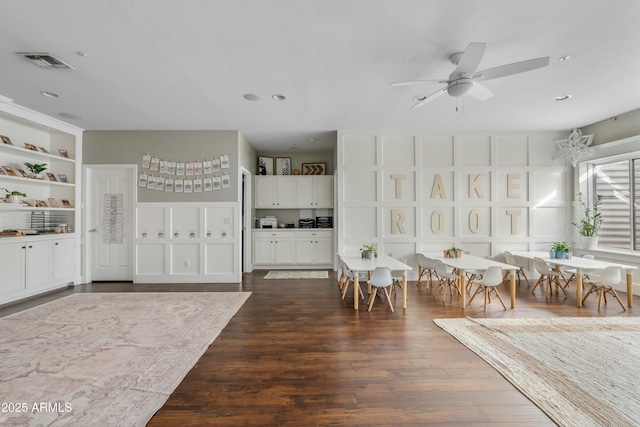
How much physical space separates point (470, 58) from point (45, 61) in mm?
4297

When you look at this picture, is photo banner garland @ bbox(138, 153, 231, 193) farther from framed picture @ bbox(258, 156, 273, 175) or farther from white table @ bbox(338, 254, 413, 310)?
white table @ bbox(338, 254, 413, 310)

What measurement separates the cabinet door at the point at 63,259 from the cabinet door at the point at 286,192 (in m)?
4.14

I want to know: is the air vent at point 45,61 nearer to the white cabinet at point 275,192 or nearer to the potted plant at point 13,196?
the potted plant at point 13,196

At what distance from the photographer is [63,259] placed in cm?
538

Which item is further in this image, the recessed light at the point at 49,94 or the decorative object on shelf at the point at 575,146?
the decorative object on shelf at the point at 575,146

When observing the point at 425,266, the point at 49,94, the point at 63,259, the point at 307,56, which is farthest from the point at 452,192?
the point at 63,259

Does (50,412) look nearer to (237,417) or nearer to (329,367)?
(237,417)

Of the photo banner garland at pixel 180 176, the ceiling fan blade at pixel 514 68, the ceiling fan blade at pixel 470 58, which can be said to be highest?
the ceiling fan blade at pixel 470 58

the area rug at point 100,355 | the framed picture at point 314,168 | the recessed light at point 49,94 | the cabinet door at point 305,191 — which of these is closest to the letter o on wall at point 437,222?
the cabinet door at point 305,191

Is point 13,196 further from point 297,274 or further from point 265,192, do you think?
point 297,274

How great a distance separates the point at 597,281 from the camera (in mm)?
4238

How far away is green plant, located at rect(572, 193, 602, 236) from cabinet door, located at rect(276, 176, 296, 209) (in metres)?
5.95

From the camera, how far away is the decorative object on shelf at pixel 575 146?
5.65m

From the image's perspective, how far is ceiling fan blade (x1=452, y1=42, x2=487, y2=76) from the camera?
8.26ft
